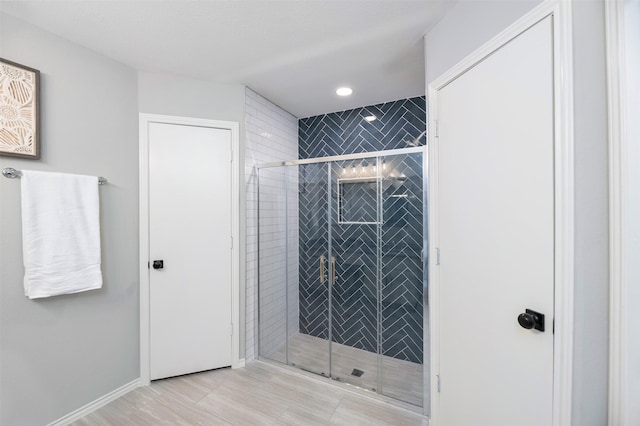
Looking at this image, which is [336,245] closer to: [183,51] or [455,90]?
[455,90]

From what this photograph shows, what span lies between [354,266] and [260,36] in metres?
1.99

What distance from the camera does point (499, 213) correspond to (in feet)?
3.70

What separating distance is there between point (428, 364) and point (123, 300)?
2.33 metres

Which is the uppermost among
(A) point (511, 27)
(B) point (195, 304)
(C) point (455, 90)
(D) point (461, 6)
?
(D) point (461, 6)

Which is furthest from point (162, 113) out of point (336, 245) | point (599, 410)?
point (599, 410)

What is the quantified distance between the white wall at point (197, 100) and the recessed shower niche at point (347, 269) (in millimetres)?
265

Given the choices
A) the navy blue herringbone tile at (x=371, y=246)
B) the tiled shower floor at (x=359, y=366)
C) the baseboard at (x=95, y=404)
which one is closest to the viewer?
the baseboard at (x=95, y=404)

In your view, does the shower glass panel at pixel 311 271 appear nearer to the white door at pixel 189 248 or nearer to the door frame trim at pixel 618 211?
the white door at pixel 189 248

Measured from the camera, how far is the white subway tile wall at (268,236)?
2535mm

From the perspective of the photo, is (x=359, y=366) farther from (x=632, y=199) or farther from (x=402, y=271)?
(x=632, y=199)

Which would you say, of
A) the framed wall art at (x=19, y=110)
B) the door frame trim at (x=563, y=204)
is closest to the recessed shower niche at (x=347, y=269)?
the door frame trim at (x=563, y=204)

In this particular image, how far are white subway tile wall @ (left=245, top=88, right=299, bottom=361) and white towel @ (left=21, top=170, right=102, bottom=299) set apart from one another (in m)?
1.15

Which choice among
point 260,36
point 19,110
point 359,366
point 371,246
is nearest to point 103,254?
point 19,110

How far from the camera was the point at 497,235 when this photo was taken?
3.74ft
